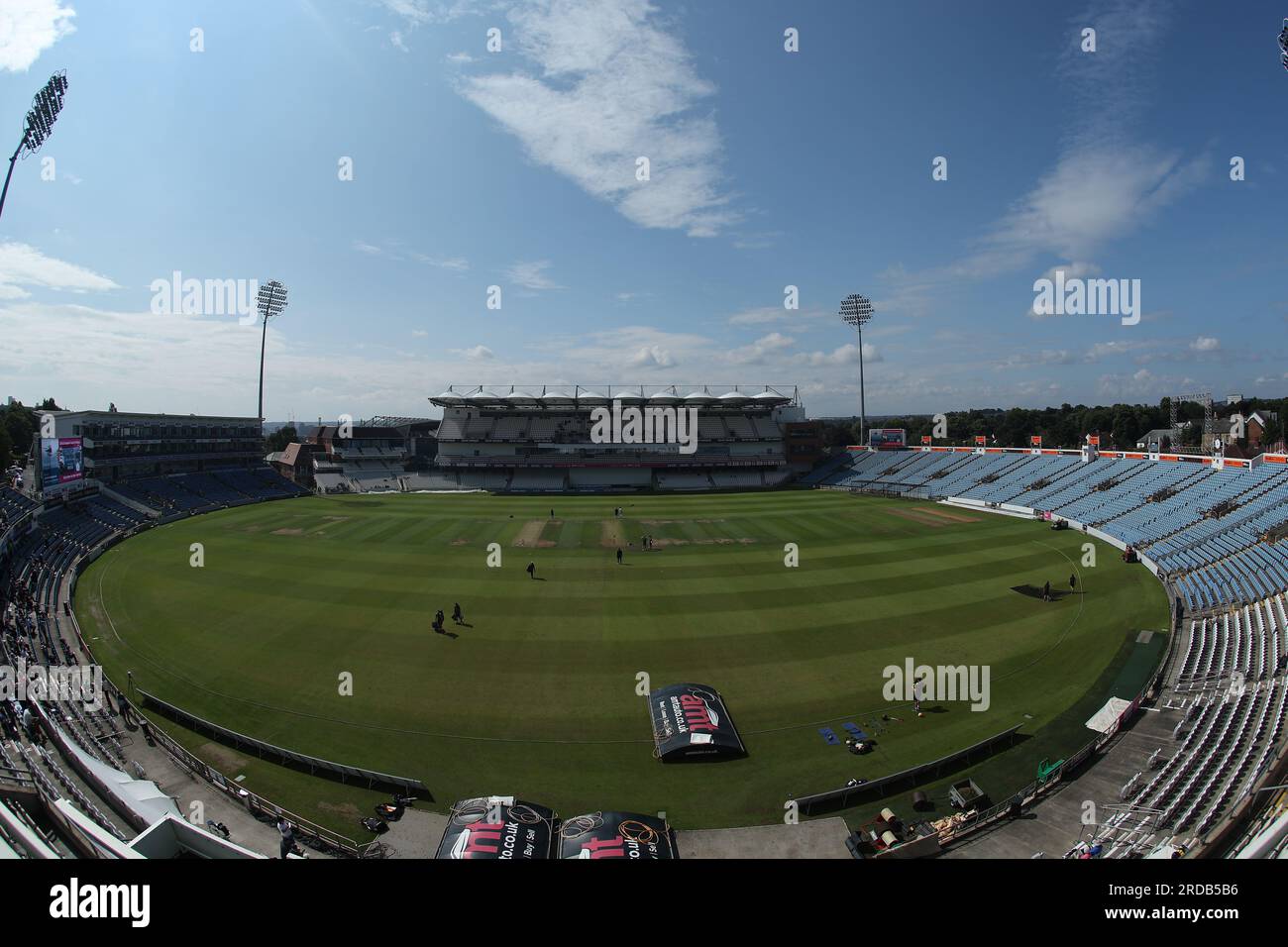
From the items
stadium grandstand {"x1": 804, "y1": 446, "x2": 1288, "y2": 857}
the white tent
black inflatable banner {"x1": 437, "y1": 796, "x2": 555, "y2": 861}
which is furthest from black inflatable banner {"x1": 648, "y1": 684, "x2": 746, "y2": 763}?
the white tent

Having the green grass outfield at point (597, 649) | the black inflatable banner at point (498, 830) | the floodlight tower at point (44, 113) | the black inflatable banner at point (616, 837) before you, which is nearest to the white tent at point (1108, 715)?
the green grass outfield at point (597, 649)

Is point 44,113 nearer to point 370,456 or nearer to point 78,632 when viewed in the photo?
point 78,632

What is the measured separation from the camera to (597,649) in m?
22.9

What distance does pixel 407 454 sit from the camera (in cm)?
10088

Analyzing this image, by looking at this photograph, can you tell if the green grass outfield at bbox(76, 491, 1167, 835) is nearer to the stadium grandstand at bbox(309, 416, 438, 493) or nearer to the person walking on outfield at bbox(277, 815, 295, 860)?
the person walking on outfield at bbox(277, 815, 295, 860)

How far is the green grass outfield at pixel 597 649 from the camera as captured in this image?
15508 millimetres

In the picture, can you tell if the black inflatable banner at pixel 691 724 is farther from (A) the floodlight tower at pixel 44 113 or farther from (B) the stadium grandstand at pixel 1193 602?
(A) the floodlight tower at pixel 44 113

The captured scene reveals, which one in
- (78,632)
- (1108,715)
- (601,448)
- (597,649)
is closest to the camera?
(1108,715)

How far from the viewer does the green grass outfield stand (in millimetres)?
15508

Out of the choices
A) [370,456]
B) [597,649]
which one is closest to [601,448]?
[370,456]

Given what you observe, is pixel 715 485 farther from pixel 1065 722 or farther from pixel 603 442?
pixel 1065 722

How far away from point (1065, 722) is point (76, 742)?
27.8 m
